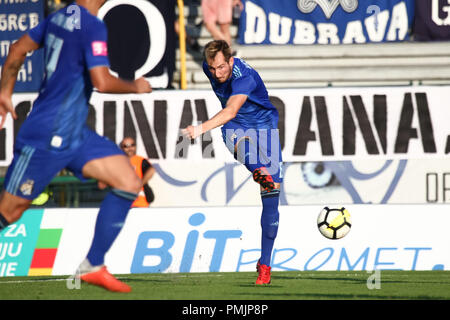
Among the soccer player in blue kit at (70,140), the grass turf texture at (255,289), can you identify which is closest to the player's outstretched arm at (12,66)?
the soccer player in blue kit at (70,140)

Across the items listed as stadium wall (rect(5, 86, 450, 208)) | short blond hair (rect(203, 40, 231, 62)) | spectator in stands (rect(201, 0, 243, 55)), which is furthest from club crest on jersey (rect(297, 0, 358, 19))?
short blond hair (rect(203, 40, 231, 62))

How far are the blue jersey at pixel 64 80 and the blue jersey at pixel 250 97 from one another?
2.02 m

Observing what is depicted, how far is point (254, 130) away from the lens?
841 cm

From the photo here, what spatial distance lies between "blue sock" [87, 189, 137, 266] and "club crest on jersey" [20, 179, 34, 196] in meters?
0.52

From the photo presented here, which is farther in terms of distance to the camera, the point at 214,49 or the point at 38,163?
the point at 214,49

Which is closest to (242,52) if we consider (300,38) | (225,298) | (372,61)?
(300,38)

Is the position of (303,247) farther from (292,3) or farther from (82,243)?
(292,3)

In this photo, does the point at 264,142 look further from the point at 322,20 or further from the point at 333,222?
the point at 322,20

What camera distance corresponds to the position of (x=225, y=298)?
6613 millimetres

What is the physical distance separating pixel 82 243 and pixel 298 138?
3567mm

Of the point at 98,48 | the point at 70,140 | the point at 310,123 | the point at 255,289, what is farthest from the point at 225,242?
the point at 98,48

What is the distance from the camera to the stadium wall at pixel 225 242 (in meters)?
11.1

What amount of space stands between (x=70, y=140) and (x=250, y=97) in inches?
100

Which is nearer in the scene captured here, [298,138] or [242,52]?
[298,138]
